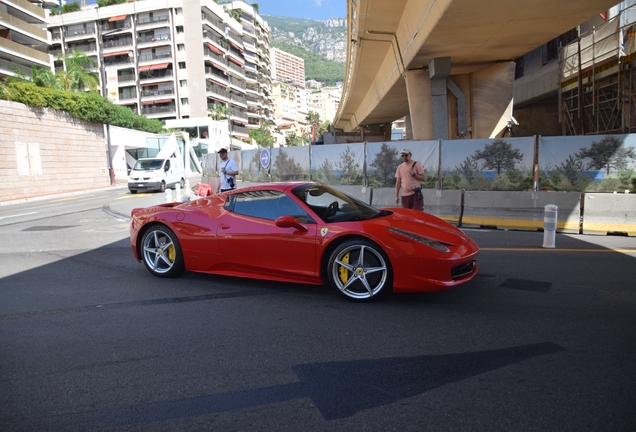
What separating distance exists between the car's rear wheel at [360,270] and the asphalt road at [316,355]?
0.56 ft

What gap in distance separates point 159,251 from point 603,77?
61.8 ft

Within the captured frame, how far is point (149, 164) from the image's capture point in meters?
24.9

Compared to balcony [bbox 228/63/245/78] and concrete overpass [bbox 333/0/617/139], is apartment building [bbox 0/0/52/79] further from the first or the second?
concrete overpass [bbox 333/0/617/139]

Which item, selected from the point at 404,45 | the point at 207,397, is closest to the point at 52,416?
the point at 207,397

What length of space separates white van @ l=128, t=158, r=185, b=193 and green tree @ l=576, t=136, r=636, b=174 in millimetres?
19822

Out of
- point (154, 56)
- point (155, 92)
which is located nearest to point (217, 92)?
point (155, 92)

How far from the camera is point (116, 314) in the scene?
471 cm

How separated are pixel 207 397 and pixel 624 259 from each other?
636 cm

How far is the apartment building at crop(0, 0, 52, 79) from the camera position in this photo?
148 feet

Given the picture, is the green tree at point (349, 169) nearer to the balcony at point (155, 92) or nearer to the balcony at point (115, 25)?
the balcony at point (155, 92)

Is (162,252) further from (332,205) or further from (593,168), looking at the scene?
(593,168)

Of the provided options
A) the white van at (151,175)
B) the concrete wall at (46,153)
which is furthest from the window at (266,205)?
the concrete wall at (46,153)

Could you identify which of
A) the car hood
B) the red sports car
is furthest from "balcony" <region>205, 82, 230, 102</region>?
the car hood

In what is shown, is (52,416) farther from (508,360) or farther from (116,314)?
(508,360)
